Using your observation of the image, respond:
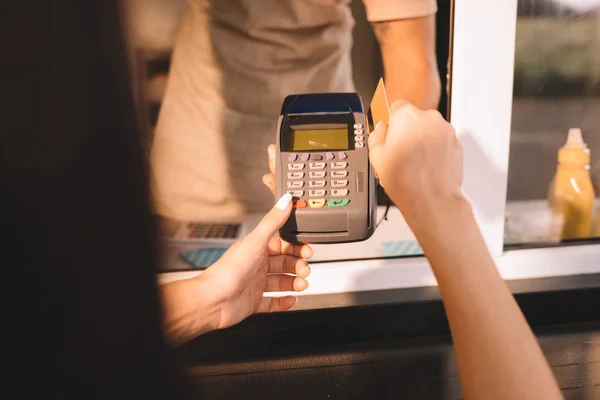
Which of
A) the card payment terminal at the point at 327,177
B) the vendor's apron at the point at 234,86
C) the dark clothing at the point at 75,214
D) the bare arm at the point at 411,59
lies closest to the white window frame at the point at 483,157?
the bare arm at the point at 411,59

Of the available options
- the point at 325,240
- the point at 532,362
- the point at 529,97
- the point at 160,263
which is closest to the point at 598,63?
the point at 529,97

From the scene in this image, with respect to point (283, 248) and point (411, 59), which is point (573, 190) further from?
point (283, 248)

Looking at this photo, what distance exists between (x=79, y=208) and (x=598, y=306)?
94 cm

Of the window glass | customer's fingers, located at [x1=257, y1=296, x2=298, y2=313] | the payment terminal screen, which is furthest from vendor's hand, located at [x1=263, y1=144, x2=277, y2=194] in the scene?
the window glass

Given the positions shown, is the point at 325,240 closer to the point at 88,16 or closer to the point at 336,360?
the point at 336,360

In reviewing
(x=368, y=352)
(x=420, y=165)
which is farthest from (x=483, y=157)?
(x=420, y=165)

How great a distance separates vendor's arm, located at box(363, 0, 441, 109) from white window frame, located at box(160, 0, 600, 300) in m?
0.04

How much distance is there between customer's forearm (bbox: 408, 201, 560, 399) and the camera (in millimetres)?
386

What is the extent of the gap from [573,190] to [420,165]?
0.62 m

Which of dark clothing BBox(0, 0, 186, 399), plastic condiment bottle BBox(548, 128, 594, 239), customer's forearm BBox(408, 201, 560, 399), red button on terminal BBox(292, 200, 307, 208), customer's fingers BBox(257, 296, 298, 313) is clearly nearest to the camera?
dark clothing BBox(0, 0, 186, 399)

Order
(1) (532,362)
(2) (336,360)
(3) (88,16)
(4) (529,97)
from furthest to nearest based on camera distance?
(4) (529,97) < (2) (336,360) < (1) (532,362) < (3) (88,16)

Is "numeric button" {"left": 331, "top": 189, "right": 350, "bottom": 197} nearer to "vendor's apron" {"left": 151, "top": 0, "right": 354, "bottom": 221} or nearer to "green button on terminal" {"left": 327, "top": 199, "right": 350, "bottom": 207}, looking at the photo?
"green button on terminal" {"left": 327, "top": 199, "right": 350, "bottom": 207}

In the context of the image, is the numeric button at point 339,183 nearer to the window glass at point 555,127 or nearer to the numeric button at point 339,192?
the numeric button at point 339,192

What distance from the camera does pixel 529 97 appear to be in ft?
3.21
